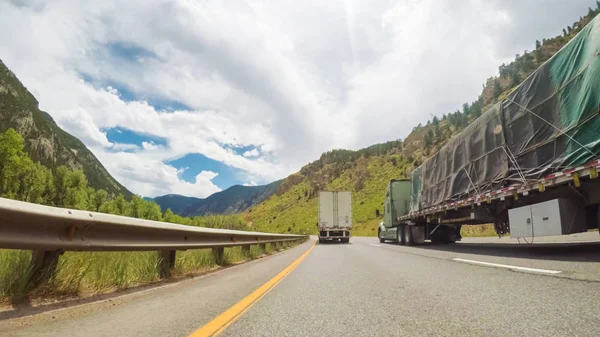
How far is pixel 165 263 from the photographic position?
21.2 feet

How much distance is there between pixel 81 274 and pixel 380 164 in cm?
14891

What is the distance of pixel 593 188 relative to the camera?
790 cm

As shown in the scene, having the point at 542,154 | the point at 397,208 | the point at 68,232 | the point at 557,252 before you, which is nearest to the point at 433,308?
the point at 68,232

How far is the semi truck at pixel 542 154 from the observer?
7.56 metres

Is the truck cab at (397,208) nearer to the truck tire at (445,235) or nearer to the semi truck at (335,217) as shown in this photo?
the truck tire at (445,235)

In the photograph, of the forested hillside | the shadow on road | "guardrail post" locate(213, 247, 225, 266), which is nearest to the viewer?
the shadow on road

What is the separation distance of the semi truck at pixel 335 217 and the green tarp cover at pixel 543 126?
52.8 ft

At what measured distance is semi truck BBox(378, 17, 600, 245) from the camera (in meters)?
7.56

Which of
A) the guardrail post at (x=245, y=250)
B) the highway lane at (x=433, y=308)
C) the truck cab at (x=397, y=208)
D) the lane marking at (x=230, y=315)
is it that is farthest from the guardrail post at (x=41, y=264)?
the truck cab at (x=397, y=208)

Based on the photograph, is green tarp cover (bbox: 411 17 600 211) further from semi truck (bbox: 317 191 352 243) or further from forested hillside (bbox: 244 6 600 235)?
forested hillside (bbox: 244 6 600 235)

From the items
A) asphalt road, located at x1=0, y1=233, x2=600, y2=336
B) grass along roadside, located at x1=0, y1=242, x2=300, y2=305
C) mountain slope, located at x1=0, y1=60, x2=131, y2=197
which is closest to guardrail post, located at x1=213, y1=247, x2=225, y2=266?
grass along roadside, located at x1=0, y1=242, x2=300, y2=305

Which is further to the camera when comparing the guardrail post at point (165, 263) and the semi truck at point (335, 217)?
the semi truck at point (335, 217)

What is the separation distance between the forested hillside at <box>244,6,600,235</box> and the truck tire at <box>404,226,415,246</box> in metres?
58.3

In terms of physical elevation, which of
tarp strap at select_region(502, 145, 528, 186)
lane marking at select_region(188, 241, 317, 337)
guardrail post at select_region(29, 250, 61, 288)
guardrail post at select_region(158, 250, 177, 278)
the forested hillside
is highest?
the forested hillside
